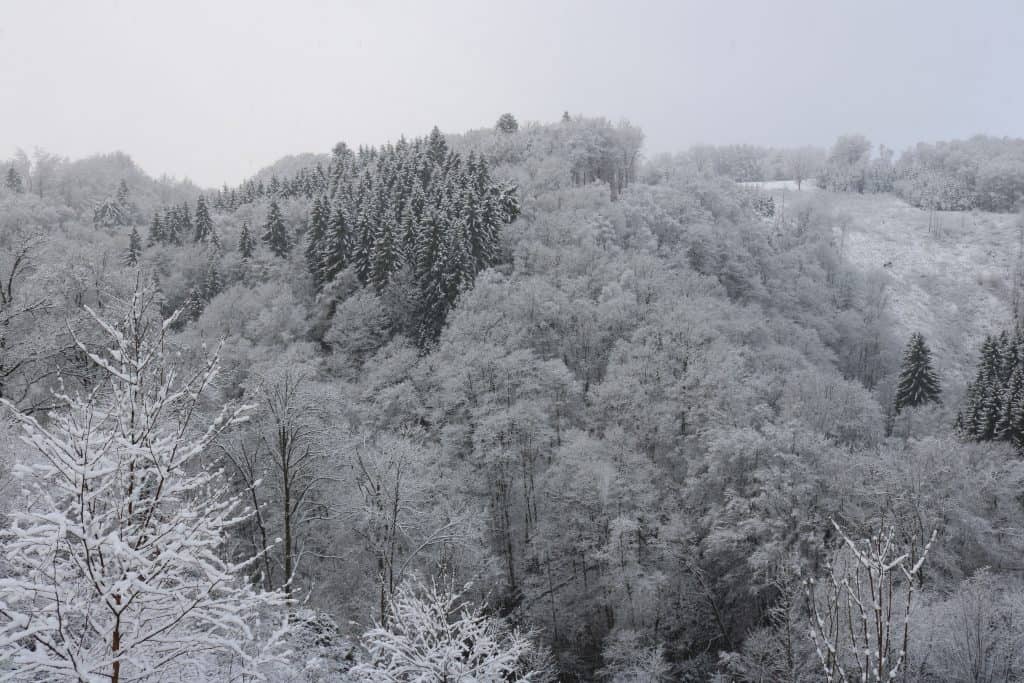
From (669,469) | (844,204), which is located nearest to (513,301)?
(669,469)

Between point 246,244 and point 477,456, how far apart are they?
3884 cm

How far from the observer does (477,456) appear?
3170cm

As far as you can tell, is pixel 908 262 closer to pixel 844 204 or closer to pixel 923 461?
pixel 844 204

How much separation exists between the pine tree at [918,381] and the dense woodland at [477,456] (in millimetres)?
265

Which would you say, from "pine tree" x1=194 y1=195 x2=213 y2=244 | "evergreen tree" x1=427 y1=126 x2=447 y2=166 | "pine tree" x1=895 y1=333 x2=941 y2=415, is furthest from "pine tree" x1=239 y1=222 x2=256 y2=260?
"pine tree" x1=895 y1=333 x2=941 y2=415

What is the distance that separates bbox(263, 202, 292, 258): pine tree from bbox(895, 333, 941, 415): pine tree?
59.7 metres

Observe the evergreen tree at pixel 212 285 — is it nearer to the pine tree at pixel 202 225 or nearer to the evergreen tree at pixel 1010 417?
the pine tree at pixel 202 225

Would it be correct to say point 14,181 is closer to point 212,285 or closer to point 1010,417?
point 212,285

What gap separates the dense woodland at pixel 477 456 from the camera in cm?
505

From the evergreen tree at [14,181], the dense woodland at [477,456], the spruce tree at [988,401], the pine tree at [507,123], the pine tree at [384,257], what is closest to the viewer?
the dense woodland at [477,456]

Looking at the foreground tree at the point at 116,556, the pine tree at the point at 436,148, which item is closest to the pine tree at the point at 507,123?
the pine tree at the point at 436,148

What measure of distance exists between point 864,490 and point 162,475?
89.1 feet

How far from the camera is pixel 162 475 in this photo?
4.82 meters

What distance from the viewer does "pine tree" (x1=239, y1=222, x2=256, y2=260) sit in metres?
56.4
